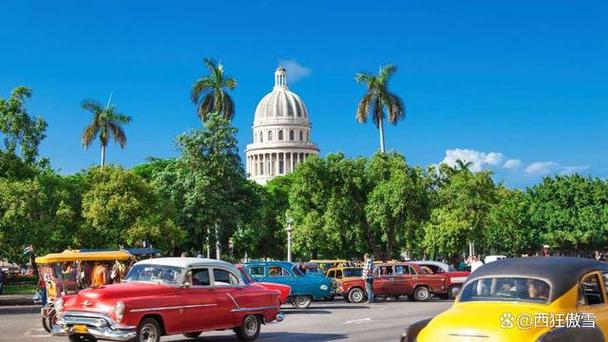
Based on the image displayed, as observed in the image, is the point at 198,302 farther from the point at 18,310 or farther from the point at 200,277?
the point at 18,310

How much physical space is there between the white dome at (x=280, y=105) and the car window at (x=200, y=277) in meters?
138

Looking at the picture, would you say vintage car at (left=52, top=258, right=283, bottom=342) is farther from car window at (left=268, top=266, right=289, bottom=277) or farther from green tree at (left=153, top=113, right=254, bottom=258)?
green tree at (left=153, top=113, right=254, bottom=258)

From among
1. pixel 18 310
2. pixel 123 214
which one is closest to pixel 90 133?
pixel 123 214

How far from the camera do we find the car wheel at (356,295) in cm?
2955

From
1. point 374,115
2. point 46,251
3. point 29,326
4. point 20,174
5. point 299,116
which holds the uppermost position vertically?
point 299,116

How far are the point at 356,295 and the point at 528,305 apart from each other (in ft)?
67.4

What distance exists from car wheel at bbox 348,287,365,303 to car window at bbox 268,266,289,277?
4.34 metres

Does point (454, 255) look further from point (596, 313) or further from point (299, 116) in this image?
point (299, 116)

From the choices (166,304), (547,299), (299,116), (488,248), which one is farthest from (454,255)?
(299,116)

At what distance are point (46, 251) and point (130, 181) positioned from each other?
6524 mm

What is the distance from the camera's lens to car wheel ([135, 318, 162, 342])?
548 inches

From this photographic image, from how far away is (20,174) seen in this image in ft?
116

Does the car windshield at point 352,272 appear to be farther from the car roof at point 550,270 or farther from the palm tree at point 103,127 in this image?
the palm tree at point 103,127

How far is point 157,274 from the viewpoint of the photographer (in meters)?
15.0
